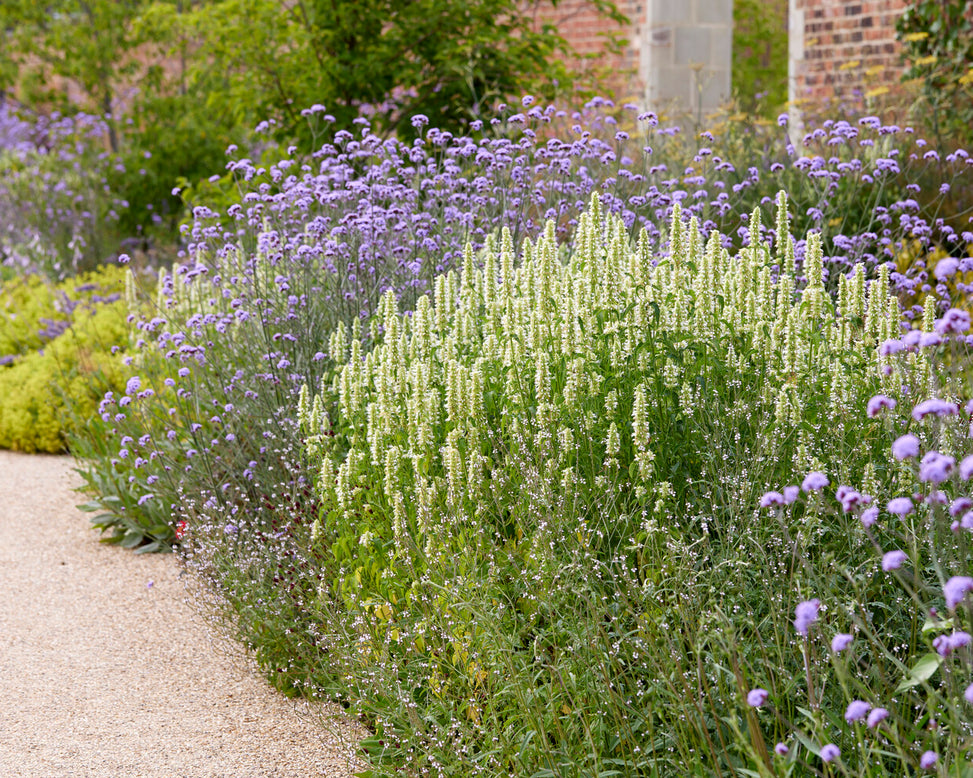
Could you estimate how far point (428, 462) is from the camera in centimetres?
334

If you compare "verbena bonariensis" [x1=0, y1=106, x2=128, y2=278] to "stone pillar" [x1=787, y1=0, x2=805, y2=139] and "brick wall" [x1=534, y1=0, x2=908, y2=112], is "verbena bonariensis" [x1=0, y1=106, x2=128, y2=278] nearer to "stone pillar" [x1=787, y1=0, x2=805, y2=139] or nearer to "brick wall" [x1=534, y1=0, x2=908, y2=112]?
"brick wall" [x1=534, y1=0, x2=908, y2=112]

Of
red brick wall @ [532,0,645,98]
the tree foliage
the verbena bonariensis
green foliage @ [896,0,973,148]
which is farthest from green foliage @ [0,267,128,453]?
green foliage @ [896,0,973,148]

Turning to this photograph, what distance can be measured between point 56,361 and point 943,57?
8029mm

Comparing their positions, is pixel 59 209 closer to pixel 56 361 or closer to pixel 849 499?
pixel 56 361

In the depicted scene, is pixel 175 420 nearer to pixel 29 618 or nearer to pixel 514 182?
pixel 29 618

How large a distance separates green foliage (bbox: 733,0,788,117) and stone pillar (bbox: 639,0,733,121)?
4.93 meters

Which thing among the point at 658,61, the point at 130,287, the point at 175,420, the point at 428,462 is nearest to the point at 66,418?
the point at 130,287

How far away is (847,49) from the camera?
10.6 meters

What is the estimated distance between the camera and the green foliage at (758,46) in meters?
17.3

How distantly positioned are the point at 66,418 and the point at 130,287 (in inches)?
47.0

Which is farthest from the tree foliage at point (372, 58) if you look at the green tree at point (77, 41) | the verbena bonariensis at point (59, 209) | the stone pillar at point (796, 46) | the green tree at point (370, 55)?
the green tree at point (77, 41)

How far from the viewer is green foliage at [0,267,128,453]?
21.8 feet

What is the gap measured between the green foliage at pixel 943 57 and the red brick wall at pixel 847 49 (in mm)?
327

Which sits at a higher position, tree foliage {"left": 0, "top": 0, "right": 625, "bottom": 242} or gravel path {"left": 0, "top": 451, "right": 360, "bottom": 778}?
tree foliage {"left": 0, "top": 0, "right": 625, "bottom": 242}
